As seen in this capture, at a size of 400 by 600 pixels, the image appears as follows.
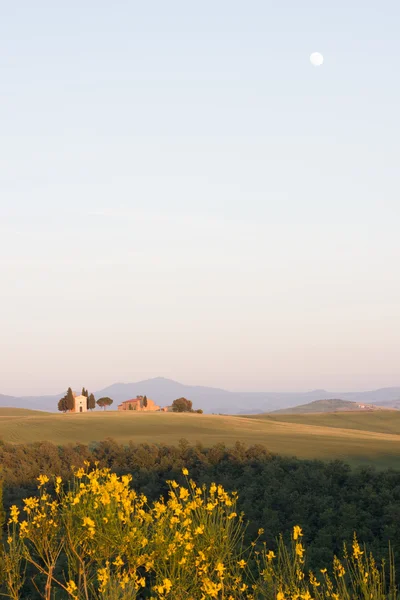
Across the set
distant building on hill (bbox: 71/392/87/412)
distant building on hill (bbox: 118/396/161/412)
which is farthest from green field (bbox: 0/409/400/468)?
distant building on hill (bbox: 118/396/161/412)

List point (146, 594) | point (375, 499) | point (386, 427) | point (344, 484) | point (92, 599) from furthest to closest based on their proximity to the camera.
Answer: point (386, 427), point (344, 484), point (375, 499), point (146, 594), point (92, 599)

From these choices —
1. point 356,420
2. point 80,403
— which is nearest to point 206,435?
point 356,420

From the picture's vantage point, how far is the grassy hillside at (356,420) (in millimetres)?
82688

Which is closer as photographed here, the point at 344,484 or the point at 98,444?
the point at 344,484

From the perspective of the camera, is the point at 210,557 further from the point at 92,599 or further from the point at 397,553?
the point at 397,553

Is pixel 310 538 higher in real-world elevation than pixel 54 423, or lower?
lower

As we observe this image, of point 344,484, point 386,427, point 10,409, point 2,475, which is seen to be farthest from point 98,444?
point 10,409

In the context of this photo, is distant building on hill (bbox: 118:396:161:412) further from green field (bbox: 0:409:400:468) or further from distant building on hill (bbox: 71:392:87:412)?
green field (bbox: 0:409:400:468)

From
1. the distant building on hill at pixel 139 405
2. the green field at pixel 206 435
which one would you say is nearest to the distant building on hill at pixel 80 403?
the distant building on hill at pixel 139 405

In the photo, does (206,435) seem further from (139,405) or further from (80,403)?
(139,405)

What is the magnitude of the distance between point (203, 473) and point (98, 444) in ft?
37.3

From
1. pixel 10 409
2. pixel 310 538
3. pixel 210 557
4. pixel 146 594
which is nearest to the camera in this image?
pixel 210 557

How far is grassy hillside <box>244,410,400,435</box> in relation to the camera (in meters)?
82.7

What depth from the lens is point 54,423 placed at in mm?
56656
